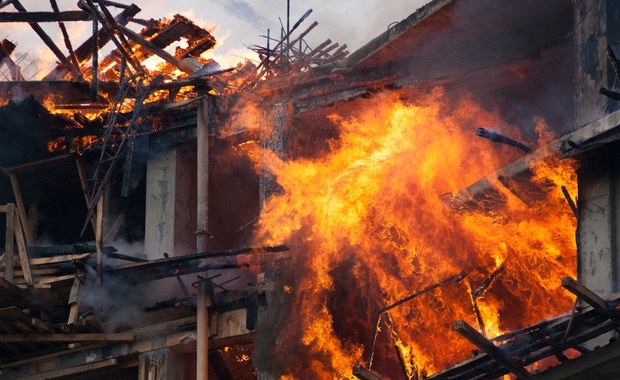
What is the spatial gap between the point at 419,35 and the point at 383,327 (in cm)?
529

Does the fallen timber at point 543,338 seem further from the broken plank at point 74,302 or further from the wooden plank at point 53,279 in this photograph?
the wooden plank at point 53,279

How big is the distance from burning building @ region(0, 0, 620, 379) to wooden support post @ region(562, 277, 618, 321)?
320cm

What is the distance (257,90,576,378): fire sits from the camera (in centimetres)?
1694

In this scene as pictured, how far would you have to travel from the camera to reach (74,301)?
18234mm

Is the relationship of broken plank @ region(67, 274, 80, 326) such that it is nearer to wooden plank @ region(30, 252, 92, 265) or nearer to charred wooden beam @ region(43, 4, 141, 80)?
wooden plank @ region(30, 252, 92, 265)

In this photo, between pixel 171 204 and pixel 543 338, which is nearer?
pixel 543 338

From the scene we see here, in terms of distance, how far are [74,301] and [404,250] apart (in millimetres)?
6157

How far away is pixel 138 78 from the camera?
2172 cm

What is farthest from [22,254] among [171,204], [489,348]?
[489,348]

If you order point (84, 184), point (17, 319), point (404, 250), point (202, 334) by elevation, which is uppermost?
point (84, 184)

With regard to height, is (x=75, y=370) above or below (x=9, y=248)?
below

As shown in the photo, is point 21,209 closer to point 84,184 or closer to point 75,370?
point 84,184

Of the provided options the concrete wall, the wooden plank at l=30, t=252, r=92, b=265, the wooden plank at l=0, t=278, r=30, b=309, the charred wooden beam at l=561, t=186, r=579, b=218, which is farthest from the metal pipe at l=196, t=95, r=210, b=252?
the charred wooden beam at l=561, t=186, r=579, b=218

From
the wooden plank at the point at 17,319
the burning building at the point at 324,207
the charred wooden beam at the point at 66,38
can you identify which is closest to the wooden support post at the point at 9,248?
the burning building at the point at 324,207
